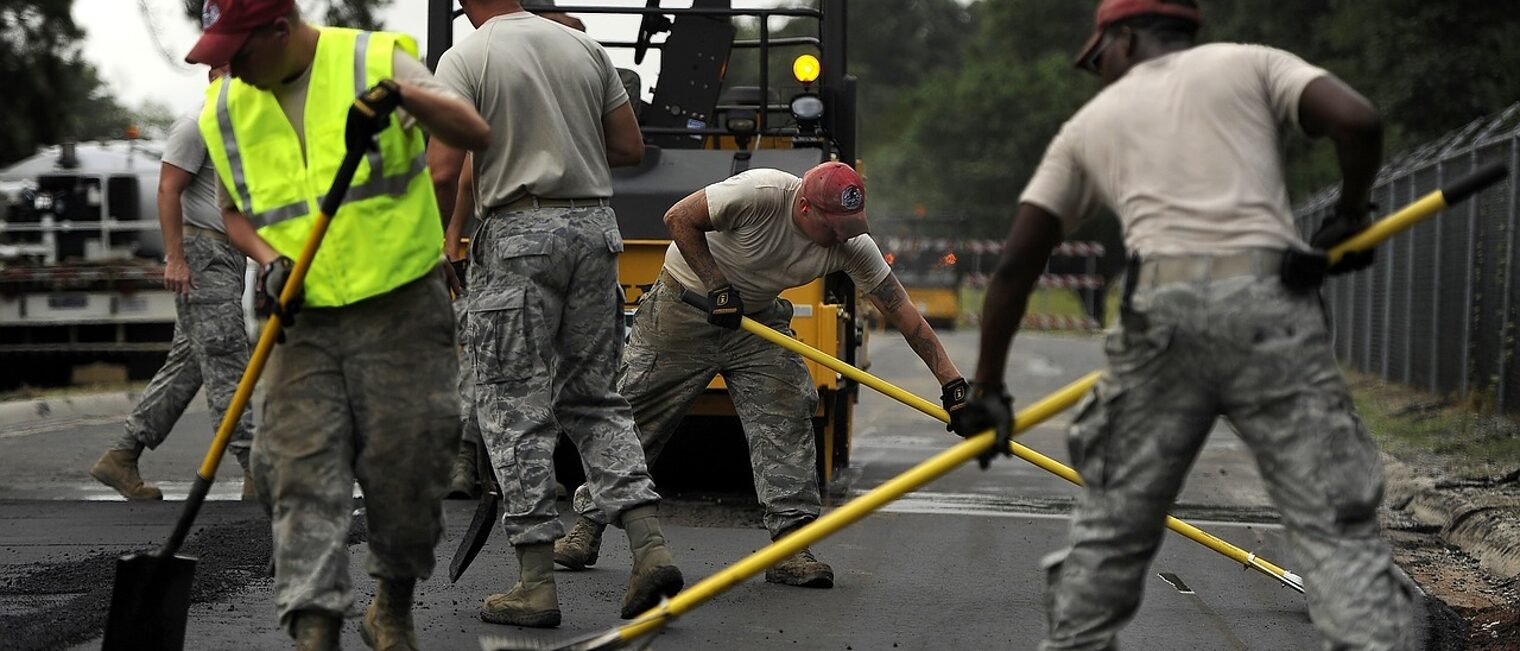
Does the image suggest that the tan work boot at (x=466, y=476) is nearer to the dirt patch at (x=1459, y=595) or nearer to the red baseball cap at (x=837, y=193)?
the red baseball cap at (x=837, y=193)

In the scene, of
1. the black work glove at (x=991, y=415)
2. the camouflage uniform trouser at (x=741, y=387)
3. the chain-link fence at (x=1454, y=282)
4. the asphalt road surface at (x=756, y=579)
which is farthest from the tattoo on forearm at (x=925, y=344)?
the chain-link fence at (x=1454, y=282)

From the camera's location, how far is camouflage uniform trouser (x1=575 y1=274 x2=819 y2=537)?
6.76 meters

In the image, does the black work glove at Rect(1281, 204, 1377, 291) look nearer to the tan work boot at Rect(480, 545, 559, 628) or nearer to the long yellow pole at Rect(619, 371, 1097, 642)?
the long yellow pole at Rect(619, 371, 1097, 642)

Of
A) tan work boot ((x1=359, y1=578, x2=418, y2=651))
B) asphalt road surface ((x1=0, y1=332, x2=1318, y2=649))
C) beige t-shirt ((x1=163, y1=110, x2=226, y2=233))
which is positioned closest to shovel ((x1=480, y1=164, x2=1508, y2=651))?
tan work boot ((x1=359, y1=578, x2=418, y2=651))

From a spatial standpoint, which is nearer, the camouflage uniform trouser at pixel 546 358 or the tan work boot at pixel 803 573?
the camouflage uniform trouser at pixel 546 358

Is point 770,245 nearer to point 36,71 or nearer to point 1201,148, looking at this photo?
point 1201,148

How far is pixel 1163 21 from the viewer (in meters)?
3.98

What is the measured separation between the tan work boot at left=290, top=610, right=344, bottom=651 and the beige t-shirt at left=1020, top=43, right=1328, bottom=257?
6.19 feet

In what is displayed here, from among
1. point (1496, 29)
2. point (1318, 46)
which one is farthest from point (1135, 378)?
point (1318, 46)

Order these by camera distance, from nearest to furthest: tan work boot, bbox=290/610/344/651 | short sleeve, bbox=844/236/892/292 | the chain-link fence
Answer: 1. tan work boot, bbox=290/610/344/651
2. short sleeve, bbox=844/236/892/292
3. the chain-link fence

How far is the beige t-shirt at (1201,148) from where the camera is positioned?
382 centimetres

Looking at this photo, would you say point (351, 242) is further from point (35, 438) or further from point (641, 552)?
point (35, 438)

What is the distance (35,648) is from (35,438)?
655cm

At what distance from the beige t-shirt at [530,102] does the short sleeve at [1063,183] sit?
6.63ft
